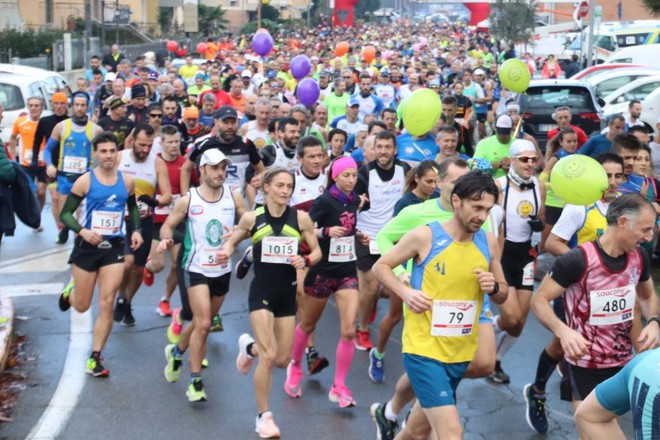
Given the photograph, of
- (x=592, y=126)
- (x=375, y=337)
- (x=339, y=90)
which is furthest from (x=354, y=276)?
(x=592, y=126)

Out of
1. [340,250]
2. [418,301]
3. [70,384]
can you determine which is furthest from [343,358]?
[418,301]

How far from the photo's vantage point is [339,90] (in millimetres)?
18500

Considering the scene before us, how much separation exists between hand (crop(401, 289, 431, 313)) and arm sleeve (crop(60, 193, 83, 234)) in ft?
12.6

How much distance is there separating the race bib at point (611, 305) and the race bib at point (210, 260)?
9.95 feet

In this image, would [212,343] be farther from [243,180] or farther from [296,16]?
[296,16]

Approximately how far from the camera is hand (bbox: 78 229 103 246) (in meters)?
8.64

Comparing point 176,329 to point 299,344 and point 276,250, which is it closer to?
point 299,344

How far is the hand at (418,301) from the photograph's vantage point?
5695mm

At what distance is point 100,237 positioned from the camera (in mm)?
8734

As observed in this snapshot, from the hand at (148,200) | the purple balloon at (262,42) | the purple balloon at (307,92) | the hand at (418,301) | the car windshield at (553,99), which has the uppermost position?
the purple balloon at (262,42)

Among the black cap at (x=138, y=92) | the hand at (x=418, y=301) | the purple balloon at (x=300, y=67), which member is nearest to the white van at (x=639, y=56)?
the purple balloon at (x=300, y=67)

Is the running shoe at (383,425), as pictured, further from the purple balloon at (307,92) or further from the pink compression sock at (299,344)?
the purple balloon at (307,92)

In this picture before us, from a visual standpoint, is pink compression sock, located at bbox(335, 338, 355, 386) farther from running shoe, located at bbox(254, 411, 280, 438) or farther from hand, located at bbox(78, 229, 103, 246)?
hand, located at bbox(78, 229, 103, 246)

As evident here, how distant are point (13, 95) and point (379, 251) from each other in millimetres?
13723
